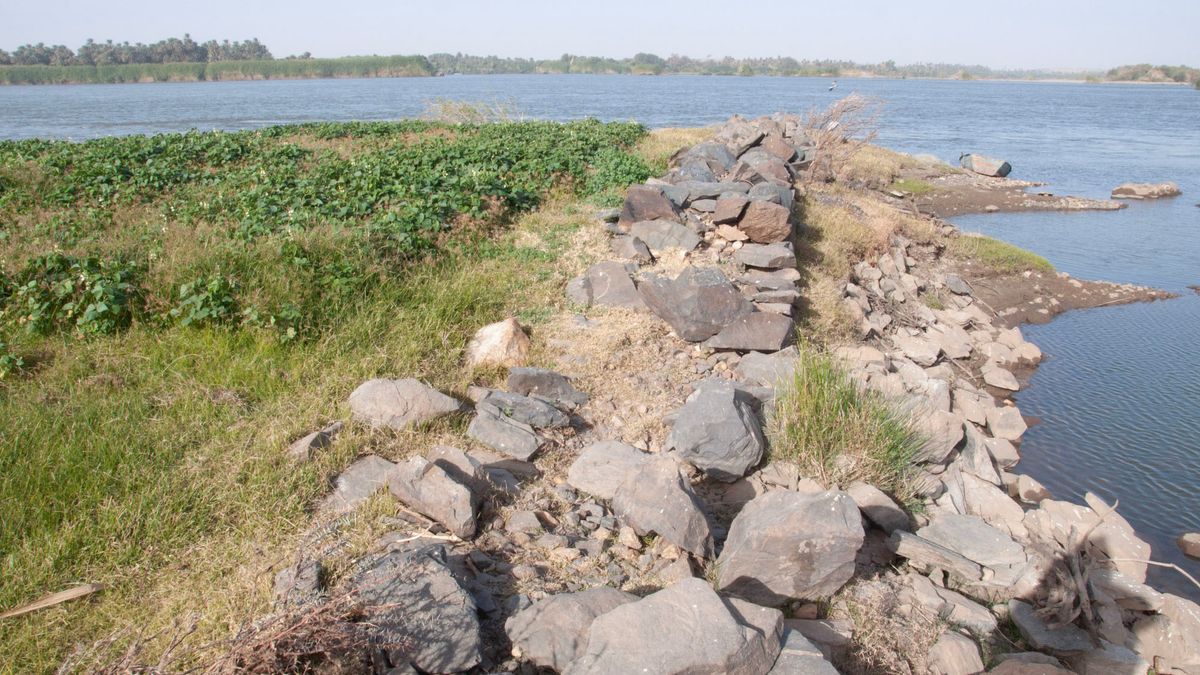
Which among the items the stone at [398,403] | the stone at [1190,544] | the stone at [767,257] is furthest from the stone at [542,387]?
the stone at [1190,544]

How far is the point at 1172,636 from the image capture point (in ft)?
14.5

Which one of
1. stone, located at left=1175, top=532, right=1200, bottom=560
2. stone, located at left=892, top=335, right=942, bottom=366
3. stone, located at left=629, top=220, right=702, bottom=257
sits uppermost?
stone, located at left=629, top=220, right=702, bottom=257

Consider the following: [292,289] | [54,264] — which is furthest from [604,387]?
[54,264]

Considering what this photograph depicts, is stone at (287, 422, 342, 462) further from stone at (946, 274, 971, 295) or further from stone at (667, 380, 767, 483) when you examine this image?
→ stone at (946, 274, 971, 295)

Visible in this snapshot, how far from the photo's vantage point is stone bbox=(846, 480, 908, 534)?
4.53m

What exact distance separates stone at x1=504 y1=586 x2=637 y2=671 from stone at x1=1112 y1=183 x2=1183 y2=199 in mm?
21880

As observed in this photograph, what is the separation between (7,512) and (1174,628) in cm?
625

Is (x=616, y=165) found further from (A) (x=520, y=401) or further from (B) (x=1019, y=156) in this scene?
(B) (x=1019, y=156)

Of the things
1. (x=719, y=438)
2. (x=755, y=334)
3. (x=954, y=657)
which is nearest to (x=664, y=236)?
(x=755, y=334)

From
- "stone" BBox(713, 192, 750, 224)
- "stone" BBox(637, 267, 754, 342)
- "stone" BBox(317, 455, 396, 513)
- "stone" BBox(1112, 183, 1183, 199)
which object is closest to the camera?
"stone" BBox(317, 455, 396, 513)

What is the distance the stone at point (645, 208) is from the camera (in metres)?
8.88

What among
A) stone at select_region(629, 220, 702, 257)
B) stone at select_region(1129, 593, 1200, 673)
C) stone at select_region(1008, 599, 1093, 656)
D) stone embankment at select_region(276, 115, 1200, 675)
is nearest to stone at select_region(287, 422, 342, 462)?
stone embankment at select_region(276, 115, 1200, 675)

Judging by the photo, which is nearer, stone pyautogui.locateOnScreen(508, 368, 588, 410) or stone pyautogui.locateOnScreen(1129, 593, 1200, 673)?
stone pyautogui.locateOnScreen(1129, 593, 1200, 673)

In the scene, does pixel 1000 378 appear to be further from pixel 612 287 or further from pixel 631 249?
pixel 612 287
